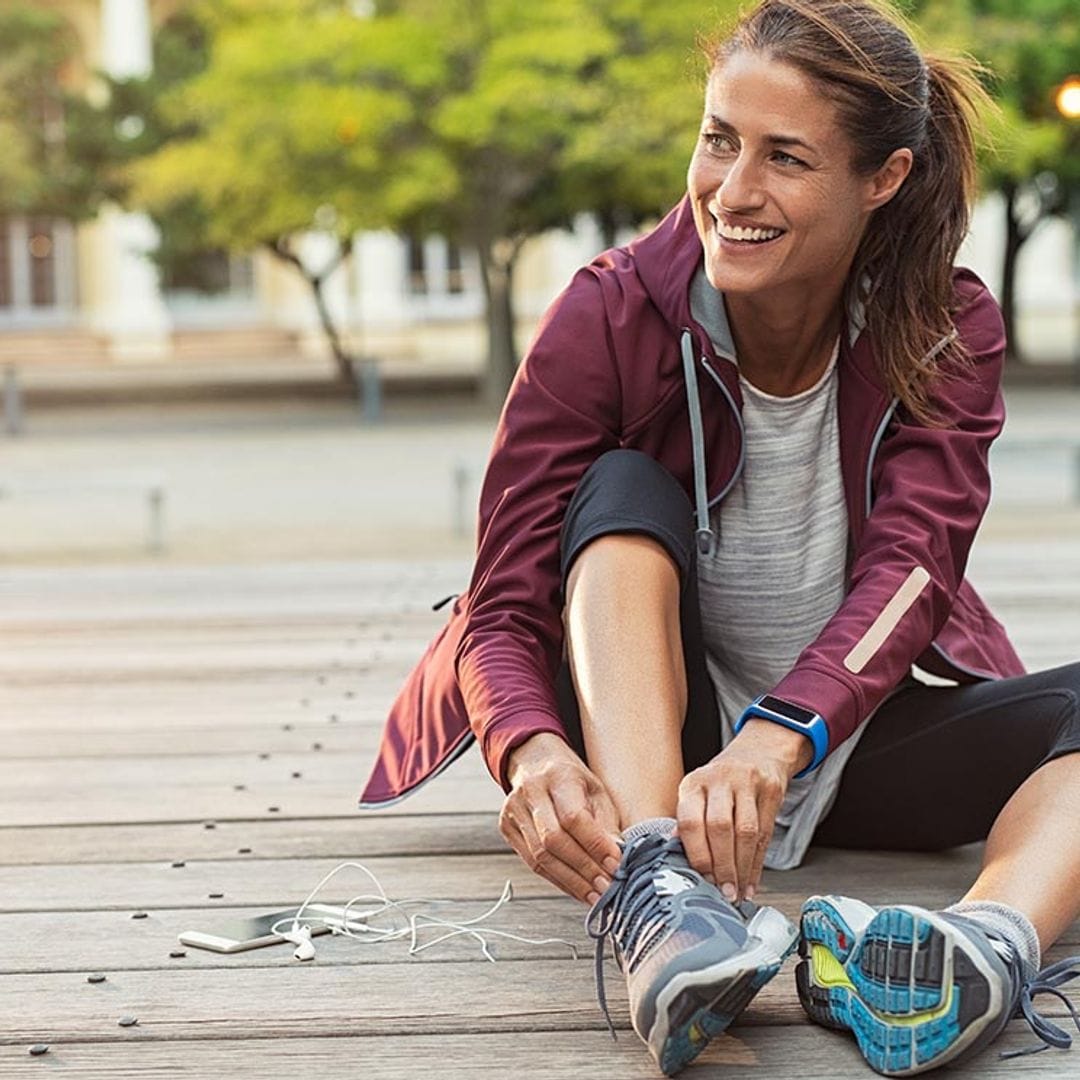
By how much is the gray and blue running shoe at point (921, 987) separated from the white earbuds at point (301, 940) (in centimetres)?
70

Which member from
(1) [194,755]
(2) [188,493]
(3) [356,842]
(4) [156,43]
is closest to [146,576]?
(1) [194,755]

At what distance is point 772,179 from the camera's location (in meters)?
2.64

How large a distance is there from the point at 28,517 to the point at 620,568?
11.3 meters

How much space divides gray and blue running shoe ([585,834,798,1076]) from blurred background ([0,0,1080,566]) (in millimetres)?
6983

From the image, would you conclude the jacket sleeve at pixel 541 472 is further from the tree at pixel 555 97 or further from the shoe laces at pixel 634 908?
the tree at pixel 555 97

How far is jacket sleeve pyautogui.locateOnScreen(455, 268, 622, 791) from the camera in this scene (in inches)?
108

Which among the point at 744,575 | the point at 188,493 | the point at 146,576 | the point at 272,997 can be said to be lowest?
the point at 188,493

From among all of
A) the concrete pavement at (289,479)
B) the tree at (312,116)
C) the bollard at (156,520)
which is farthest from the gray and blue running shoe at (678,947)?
the tree at (312,116)

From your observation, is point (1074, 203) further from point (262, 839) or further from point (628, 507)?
point (628, 507)

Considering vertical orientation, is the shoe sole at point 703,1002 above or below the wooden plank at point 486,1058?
above

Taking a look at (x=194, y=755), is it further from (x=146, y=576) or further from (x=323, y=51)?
(x=323, y=51)

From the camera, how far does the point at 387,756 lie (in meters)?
3.08

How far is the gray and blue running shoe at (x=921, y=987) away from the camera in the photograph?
7.00ft

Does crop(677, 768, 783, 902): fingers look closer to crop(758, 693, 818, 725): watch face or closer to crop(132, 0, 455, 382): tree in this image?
crop(758, 693, 818, 725): watch face
